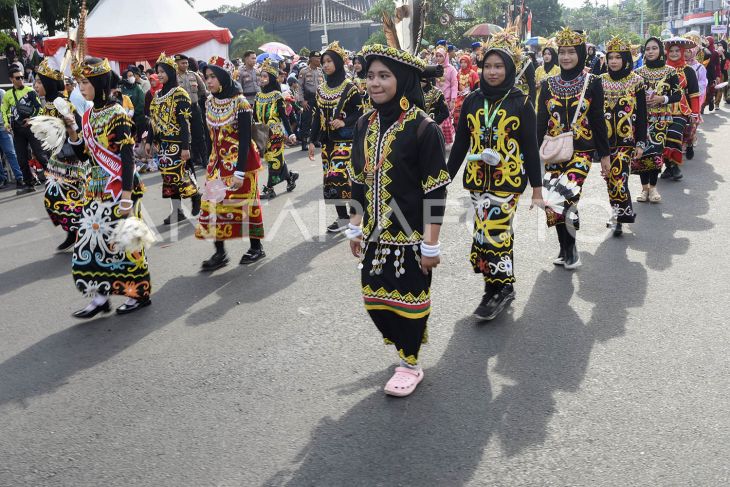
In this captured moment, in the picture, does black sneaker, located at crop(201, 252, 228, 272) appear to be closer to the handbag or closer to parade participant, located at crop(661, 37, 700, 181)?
the handbag

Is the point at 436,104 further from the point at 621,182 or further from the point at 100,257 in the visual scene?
the point at 100,257

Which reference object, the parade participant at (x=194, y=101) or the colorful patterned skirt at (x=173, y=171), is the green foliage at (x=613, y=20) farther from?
the colorful patterned skirt at (x=173, y=171)

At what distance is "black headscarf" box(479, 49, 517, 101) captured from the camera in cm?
471

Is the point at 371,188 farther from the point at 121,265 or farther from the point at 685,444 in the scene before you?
the point at 121,265

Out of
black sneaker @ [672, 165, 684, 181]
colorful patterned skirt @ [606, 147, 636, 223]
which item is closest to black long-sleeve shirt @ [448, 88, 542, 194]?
colorful patterned skirt @ [606, 147, 636, 223]

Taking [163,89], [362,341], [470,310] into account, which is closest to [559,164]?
[470,310]

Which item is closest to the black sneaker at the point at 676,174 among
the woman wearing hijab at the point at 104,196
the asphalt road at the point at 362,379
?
the asphalt road at the point at 362,379

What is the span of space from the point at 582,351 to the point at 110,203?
142 inches

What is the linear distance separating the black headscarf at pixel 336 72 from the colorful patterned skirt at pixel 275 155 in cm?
219

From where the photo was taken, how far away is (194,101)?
10172mm

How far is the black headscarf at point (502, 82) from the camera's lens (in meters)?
4.71

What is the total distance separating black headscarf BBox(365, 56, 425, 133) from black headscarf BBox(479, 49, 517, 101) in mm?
1160

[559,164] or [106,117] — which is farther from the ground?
[106,117]

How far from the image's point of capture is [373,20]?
186 ft
